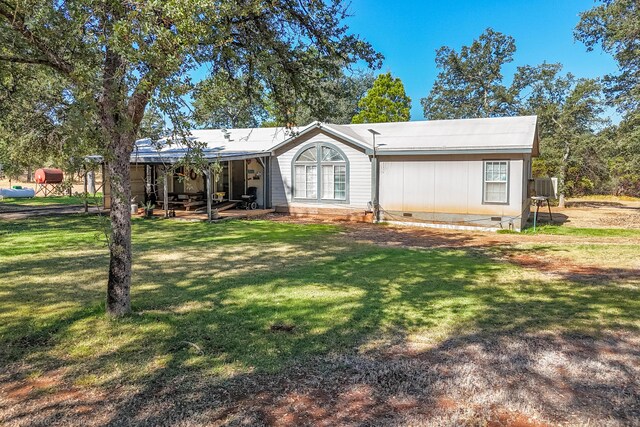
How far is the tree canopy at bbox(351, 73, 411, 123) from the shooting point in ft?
109

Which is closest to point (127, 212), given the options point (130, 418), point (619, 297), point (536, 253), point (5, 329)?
point (5, 329)

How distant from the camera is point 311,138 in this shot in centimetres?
1802

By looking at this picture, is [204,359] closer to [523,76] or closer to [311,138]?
[311,138]

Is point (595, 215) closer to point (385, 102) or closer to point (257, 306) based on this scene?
point (385, 102)

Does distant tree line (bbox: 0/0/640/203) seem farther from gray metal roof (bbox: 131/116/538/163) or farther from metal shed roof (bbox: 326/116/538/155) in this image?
metal shed roof (bbox: 326/116/538/155)

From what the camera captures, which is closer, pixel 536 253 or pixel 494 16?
pixel 536 253

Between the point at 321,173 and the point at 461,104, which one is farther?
the point at 461,104

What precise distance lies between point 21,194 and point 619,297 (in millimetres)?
29631

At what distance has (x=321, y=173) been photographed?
18.0 meters

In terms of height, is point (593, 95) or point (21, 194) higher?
point (593, 95)

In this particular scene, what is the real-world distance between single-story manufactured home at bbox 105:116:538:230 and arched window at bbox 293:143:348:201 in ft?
0.13

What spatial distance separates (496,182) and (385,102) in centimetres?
1978

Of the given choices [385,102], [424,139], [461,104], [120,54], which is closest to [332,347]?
[120,54]

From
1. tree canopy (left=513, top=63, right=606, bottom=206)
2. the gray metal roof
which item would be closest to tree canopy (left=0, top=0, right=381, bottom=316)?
the gray metal roof
